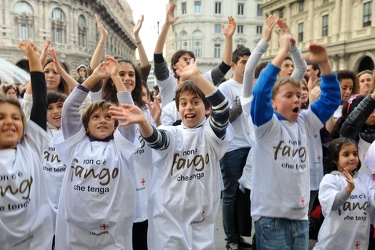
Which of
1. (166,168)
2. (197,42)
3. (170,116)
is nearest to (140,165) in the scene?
(166,168)

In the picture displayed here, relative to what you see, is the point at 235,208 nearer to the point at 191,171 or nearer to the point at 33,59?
the point at 191,171

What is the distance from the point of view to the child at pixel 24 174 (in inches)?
94.3

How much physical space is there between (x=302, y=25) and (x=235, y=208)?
115 feet

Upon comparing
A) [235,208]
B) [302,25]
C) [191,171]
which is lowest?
[235,208]

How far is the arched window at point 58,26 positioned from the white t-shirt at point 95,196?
132ft

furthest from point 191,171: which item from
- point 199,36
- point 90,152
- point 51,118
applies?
point 199,36

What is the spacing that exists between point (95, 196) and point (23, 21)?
40.0 m

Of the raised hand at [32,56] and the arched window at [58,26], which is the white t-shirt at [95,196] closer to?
the raised hand at [32,56]

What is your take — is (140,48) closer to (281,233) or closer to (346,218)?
(281,233)

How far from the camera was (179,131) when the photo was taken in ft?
9.53

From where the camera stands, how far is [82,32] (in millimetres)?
43344

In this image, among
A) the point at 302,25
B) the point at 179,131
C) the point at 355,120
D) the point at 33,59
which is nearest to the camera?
Answer: the point at 33,59

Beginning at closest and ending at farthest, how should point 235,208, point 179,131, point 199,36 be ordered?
point 179,131 → point 235,208 → point 199,36

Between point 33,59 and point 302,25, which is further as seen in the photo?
point 302,25
